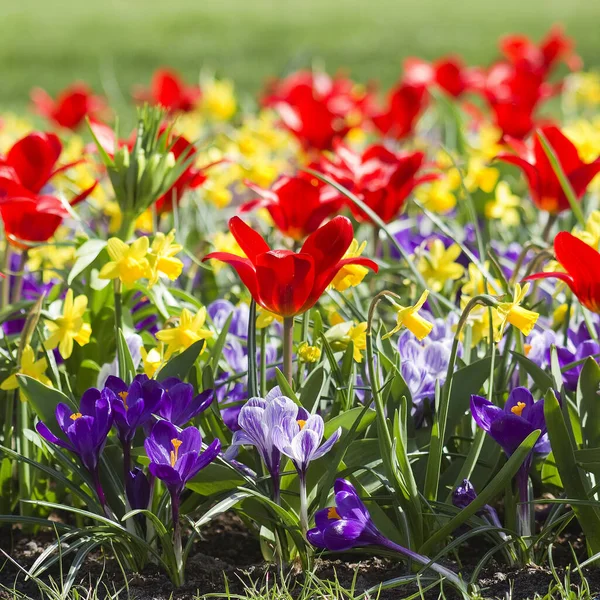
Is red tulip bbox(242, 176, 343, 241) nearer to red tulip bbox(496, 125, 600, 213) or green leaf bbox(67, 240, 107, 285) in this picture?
green leaf bbox(67, 240, 107, 285)

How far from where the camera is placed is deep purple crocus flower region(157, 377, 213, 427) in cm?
143

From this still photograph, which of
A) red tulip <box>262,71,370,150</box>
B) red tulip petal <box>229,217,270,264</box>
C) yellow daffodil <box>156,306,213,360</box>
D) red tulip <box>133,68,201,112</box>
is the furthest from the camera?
red tulip <box>133,68,201,112</box>

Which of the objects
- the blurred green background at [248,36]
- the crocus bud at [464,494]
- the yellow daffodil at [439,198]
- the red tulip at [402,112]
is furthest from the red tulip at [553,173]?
the blurred green background at [248,36]

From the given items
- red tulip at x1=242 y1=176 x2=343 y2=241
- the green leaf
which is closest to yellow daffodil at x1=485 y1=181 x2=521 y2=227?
red tulip at x1=242 y1=176 x2=343 y2=241

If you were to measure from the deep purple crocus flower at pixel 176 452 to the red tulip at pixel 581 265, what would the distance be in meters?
0.61

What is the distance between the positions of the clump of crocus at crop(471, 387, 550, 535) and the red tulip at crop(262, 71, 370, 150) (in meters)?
1.92

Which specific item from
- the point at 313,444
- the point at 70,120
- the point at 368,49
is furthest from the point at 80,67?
the point at 313,444

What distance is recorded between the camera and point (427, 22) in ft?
44.3

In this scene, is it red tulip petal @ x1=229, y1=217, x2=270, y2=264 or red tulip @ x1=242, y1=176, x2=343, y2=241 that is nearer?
red tulip petal @ x1=229, y1=217, x2=270, y2=264

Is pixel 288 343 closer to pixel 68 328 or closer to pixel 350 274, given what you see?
pixel 350 274

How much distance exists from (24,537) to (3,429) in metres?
0.22

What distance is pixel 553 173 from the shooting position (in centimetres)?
210

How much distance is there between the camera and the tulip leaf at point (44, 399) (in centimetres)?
150

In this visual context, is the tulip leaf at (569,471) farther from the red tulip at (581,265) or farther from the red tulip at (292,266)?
the red tulip at (292,266)
